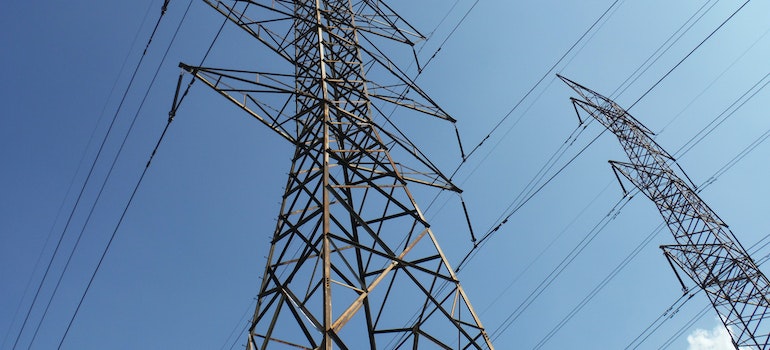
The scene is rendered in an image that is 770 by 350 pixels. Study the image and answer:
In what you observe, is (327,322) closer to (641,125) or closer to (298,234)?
(298,234)

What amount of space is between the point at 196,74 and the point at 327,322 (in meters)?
5.59

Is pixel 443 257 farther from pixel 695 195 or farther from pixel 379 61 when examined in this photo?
pixel 695 195

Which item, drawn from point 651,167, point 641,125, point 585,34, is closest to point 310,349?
point 585,34

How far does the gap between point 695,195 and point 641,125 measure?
4720 mm

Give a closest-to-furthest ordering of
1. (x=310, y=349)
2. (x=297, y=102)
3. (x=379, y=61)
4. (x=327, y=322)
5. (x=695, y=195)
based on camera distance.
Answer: (x=327, y=322) → (x=310, y=349) → (x=297, y=102) → (x=379, y=61) → (x=695, y=195)

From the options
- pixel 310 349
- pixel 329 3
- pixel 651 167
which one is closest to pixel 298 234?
pixel 310 349

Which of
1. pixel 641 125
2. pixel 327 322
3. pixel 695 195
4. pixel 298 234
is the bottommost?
pixel 327 322

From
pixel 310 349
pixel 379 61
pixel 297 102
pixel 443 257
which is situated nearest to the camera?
pixel 310 349

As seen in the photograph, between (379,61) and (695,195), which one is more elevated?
(379,61)

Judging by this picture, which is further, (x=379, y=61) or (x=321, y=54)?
(x=379, y=61)

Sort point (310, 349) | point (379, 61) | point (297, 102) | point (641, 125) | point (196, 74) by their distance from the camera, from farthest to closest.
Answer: point (641, 125), point (379, 61), point (297, 102), point (196, 74), point (310, 349)

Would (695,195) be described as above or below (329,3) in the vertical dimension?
below

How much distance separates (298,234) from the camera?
641cm

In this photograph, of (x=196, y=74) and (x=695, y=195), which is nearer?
(x=196, y=74)
